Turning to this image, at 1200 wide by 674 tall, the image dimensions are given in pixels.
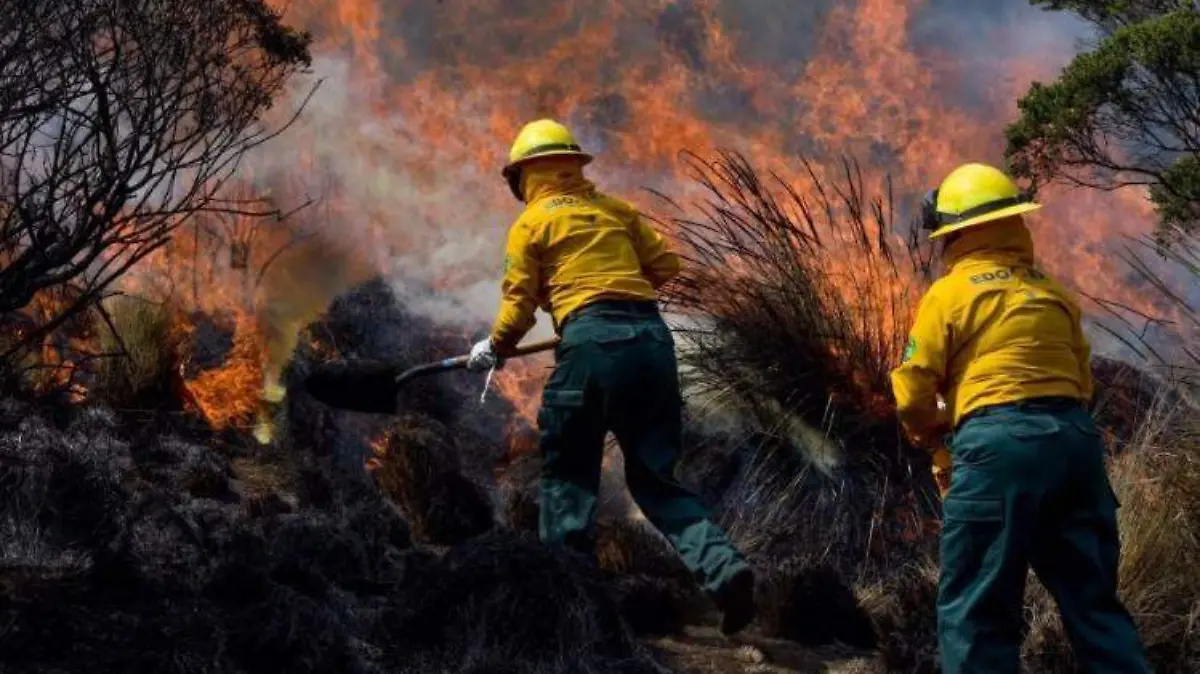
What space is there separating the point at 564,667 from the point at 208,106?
270cm

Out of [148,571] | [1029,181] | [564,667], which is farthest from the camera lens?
[1029,181]

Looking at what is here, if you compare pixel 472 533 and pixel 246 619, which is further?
pixel 472 533

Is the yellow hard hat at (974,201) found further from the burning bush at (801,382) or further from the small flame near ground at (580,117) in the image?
the small flame near ground at (580,117)

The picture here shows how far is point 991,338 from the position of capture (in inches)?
140

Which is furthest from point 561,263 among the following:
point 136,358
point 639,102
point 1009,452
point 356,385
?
point 639,102

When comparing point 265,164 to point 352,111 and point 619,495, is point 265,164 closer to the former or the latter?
point 352,111

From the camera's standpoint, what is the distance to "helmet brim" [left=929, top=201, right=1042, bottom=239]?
365 cm

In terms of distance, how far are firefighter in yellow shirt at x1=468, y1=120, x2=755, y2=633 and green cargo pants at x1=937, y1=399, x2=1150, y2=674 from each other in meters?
1.01

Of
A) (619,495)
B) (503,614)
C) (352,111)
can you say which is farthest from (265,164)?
(503,614)

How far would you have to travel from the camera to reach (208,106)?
5.05 m

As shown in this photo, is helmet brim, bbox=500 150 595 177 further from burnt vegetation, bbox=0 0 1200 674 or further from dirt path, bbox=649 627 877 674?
dirt path, bbox=649 627 877 674

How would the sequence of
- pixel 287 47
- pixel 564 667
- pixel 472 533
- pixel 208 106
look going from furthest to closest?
pixel 287 47 < pixel 472 533 < pixel 208 106 < pixel 564 667

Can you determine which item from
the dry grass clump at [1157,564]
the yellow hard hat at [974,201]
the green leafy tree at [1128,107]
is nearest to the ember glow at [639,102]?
the green leafy tree at [1128,107]

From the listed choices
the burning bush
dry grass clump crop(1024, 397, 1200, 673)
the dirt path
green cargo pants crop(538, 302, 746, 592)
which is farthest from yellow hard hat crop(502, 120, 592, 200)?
dry grass clump crop(1024, 397, 1200, 673)
